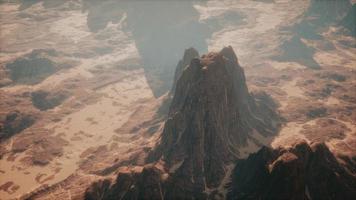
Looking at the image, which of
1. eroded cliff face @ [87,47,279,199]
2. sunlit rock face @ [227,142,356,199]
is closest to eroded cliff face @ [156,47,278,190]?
eroded cliff face @ [87,47,279,199]

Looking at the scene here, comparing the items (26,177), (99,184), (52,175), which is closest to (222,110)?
(99,184)

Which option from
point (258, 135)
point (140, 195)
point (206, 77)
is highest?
point (206, 77)

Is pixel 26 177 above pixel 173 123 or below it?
below

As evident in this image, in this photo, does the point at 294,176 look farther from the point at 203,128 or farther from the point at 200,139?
the point at 203,128

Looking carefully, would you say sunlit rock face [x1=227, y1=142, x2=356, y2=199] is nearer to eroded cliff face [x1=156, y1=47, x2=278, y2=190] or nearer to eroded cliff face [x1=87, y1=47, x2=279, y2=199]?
eroded cliff face [x1=87, y1=47, x2=279, y2=199]

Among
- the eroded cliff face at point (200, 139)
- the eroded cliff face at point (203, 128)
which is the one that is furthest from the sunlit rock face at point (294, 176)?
the eroded cliff face at point (203, 128)

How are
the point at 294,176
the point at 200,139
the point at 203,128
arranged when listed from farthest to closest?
the point at 203,128
the point at 200,139
the point at 294,176

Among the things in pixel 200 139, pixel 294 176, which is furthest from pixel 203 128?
pixel 294 176

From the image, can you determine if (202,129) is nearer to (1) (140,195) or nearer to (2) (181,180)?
(2) (181,180)
